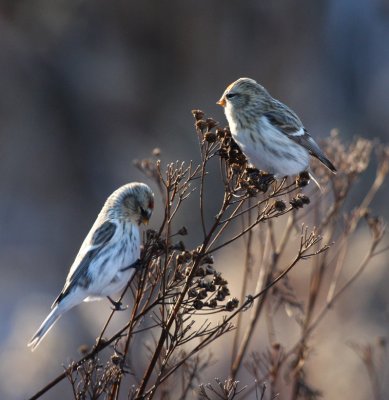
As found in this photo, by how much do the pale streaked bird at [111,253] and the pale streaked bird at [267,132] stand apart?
0.63 meters

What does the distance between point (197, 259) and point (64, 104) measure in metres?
12.4

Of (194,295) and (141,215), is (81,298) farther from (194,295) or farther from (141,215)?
(194,295)

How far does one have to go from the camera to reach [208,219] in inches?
494

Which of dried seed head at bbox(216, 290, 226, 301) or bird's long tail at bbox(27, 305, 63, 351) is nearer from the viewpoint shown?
dried seed head at bbox(216, 290, 226, 301)

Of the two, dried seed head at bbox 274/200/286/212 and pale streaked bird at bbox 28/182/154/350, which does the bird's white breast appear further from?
dried seed head at bbox 274/200/286/212

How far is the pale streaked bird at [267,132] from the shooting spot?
404 centimetres

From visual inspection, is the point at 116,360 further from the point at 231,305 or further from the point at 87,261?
the point at 87,261

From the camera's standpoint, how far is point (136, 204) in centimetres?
418

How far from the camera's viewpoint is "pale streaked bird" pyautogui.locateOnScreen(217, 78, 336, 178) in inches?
159

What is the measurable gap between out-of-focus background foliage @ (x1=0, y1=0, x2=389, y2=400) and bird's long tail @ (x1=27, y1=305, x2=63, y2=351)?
721cm

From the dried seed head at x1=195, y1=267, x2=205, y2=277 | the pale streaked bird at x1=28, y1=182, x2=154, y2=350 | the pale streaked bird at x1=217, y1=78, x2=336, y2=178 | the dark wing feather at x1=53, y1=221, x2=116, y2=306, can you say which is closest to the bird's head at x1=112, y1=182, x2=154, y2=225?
the pale streaked bird at x1=28, y1=182, x2=154, y2=350

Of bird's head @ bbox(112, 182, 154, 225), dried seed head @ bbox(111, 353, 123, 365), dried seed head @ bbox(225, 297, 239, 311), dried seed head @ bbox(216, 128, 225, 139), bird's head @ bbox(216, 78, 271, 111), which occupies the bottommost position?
dried seed head @ bbox(111, 353, 123, 365)

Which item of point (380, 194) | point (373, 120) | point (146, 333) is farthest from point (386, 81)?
point (146, 333)

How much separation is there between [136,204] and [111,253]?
35 centimetres
